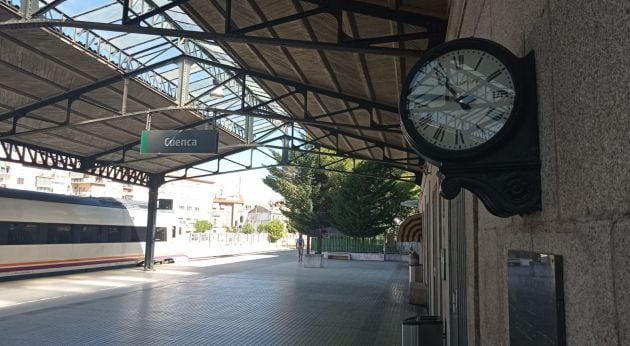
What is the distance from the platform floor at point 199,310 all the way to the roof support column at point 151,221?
119 inches

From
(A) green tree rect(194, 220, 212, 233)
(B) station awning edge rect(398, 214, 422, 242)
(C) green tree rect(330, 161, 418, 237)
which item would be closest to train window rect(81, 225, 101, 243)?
(B) station awning edge rect(398, 214, 422, 242)

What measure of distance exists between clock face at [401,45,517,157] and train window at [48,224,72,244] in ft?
66.0

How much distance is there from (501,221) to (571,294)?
0.99m

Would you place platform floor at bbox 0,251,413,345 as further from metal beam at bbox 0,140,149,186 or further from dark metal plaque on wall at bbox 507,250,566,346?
dark metal plaque on wall at bbox 507,250,566,346

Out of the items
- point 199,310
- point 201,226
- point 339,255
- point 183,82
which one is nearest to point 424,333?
point 199,310

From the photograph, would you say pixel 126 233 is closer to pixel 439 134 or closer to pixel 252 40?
pixel 252 40

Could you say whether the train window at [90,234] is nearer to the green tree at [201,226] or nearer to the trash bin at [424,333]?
the trash bin at [424,333]

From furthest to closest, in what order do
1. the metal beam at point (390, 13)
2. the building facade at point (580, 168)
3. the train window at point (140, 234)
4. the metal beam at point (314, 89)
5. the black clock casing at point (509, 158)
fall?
1. the train window at point (140, 234)
2. the metal beam at point (314, 89)
3. the metal beam at point (390, 13)
4. the black clock casing at point (509, 158)
5. the building facade at point (580, 168)

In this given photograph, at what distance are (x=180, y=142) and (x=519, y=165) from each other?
12.2 metres

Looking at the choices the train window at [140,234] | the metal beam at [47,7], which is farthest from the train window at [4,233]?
the metal beam at [47,7]

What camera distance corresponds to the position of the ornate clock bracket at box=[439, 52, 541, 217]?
1811 millimetres

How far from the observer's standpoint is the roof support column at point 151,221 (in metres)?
23.2

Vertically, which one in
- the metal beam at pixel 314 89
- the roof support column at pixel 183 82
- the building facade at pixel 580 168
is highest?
the roof support column at pixel 183 82

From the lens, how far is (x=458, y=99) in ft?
6.57
